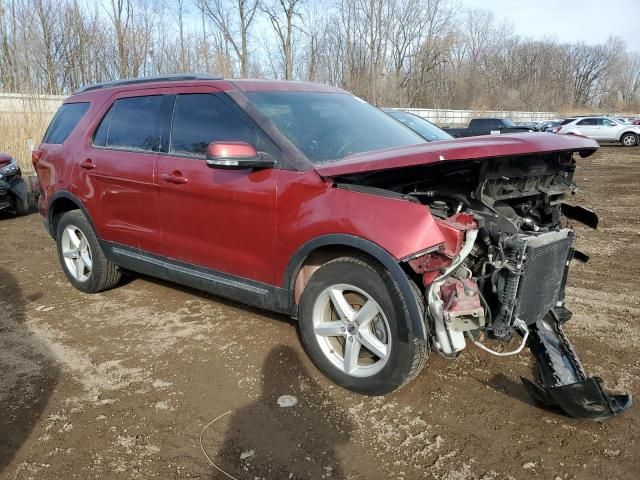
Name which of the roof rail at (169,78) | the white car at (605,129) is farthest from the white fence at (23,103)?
the white car at (605,129)

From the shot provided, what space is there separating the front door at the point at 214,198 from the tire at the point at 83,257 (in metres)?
1.11

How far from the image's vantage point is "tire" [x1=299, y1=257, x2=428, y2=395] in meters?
2.84

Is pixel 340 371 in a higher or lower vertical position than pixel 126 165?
lower

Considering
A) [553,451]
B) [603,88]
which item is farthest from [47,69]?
[603,88]

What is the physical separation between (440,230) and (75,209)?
3812 millimetres

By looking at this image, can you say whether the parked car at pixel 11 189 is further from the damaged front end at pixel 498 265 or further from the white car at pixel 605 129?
the white car at pixel 605 129

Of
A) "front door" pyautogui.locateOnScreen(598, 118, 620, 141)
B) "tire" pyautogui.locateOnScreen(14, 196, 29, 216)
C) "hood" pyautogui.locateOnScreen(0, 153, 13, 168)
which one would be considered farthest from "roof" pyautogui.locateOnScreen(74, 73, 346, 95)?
"front door" pyautogui.locateOnScreen(598, 118, 620, 141)

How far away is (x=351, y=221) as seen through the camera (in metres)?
2.93

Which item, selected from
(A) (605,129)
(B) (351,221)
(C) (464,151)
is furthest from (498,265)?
(A) (605,129)

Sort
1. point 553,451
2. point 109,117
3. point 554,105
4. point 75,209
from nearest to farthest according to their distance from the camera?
point 553,451
point 109,117
point 75,209
point 554,105

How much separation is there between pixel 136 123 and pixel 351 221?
2331 millimetres

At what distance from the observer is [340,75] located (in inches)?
1620

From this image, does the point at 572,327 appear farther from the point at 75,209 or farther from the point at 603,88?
the point at 603,88

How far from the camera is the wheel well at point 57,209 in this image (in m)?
5.05
